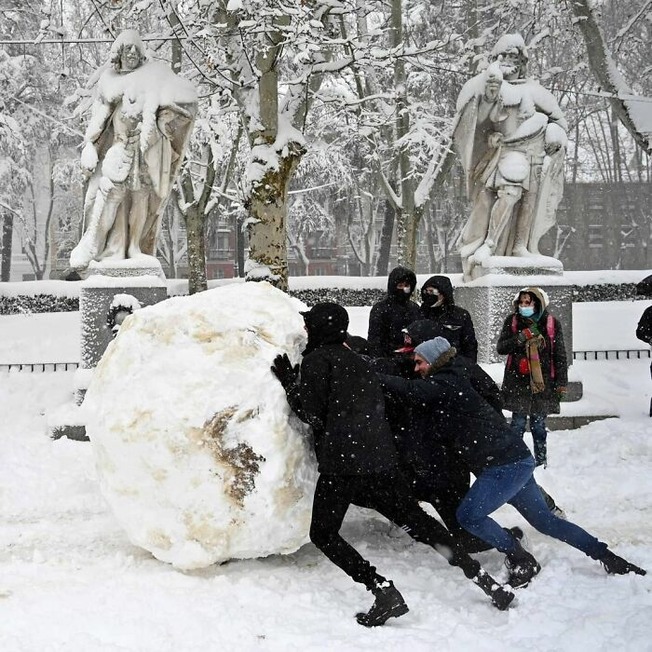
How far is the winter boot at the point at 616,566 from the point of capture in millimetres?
4109

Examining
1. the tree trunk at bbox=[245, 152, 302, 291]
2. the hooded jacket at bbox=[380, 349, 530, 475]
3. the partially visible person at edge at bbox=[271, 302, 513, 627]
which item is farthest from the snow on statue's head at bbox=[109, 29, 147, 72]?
the hooded jacket at bbox=[380, 349, 530, 475]

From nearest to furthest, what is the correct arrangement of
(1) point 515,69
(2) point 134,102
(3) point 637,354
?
(2) point 134,102 < (1) point 515,69 < (3) point 637,354

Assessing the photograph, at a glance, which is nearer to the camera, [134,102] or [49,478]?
[49,478]

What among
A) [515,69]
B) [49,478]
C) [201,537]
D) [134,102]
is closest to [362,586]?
[201,537]

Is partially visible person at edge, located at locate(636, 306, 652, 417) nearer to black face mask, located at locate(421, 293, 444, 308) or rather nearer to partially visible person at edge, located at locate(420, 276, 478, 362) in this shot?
partially visible person at edge, located at locate(420, 276, 478, 362)

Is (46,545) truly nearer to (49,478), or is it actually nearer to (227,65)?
(49,478)

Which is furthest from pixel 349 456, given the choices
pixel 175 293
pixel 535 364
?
pixel 175 293

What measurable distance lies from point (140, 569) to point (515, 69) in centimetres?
707

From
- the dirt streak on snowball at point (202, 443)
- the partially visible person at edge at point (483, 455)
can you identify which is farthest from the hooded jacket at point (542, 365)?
the dirt streak on snowball at point (202, 443)

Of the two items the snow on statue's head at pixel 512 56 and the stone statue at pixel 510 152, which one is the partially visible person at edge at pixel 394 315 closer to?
the stone statue at pixel 510 152

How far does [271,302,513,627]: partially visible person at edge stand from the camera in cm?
382

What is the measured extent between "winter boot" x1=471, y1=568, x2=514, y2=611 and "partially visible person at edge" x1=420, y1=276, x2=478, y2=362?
2.07 metres

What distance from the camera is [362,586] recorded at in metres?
4.09

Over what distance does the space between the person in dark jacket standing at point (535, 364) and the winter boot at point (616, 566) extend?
2.26 meters
